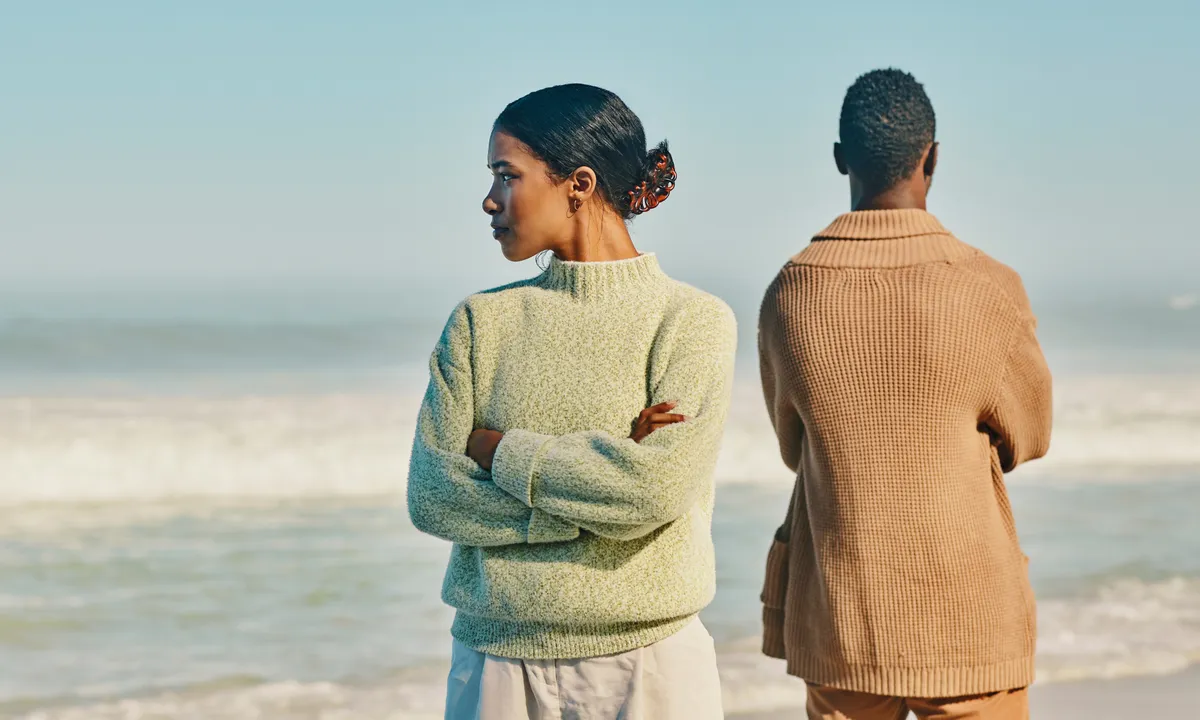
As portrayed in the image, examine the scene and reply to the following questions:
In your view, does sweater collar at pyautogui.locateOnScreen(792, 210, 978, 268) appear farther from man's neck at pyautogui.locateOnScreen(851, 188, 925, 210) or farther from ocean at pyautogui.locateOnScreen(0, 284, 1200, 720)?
ocean at pyautogui.locateOnScreen(0, 284, 1200, 720)

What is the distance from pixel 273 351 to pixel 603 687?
1345 cm

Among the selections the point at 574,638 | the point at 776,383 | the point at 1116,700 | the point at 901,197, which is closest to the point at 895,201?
the point at 901,197

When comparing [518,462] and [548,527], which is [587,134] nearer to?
[518,462]

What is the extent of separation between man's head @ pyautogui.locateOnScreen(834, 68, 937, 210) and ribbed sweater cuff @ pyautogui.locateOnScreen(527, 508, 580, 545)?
0.78 metres

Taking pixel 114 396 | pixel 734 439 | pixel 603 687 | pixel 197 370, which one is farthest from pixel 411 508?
pixel 197 370

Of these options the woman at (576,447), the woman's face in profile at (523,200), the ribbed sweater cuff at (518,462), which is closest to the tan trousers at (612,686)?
the woman at (576,447)

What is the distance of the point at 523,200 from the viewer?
2.71 meters

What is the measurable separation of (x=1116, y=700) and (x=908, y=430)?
10.0ft

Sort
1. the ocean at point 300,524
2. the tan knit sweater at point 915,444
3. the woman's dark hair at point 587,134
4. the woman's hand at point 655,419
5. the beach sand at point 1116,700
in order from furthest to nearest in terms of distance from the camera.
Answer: the ocean at point 300,524 → the beach sand at point 1116,700 → the woman's dark hair at point 587,134 → the woman's hand at point 655,419 → the tan knit sweater at point 915,444

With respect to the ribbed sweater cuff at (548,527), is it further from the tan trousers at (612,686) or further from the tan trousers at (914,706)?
the tan trousers at (914,706)

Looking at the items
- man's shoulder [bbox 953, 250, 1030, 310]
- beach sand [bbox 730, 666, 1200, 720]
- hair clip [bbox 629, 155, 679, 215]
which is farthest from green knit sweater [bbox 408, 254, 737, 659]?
beach sand [bbox 730, 666, 1200, 720]

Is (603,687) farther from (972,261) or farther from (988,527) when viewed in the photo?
(972,261)

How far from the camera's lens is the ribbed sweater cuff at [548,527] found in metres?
→ 2.56

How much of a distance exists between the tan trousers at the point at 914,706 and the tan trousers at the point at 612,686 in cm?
20
